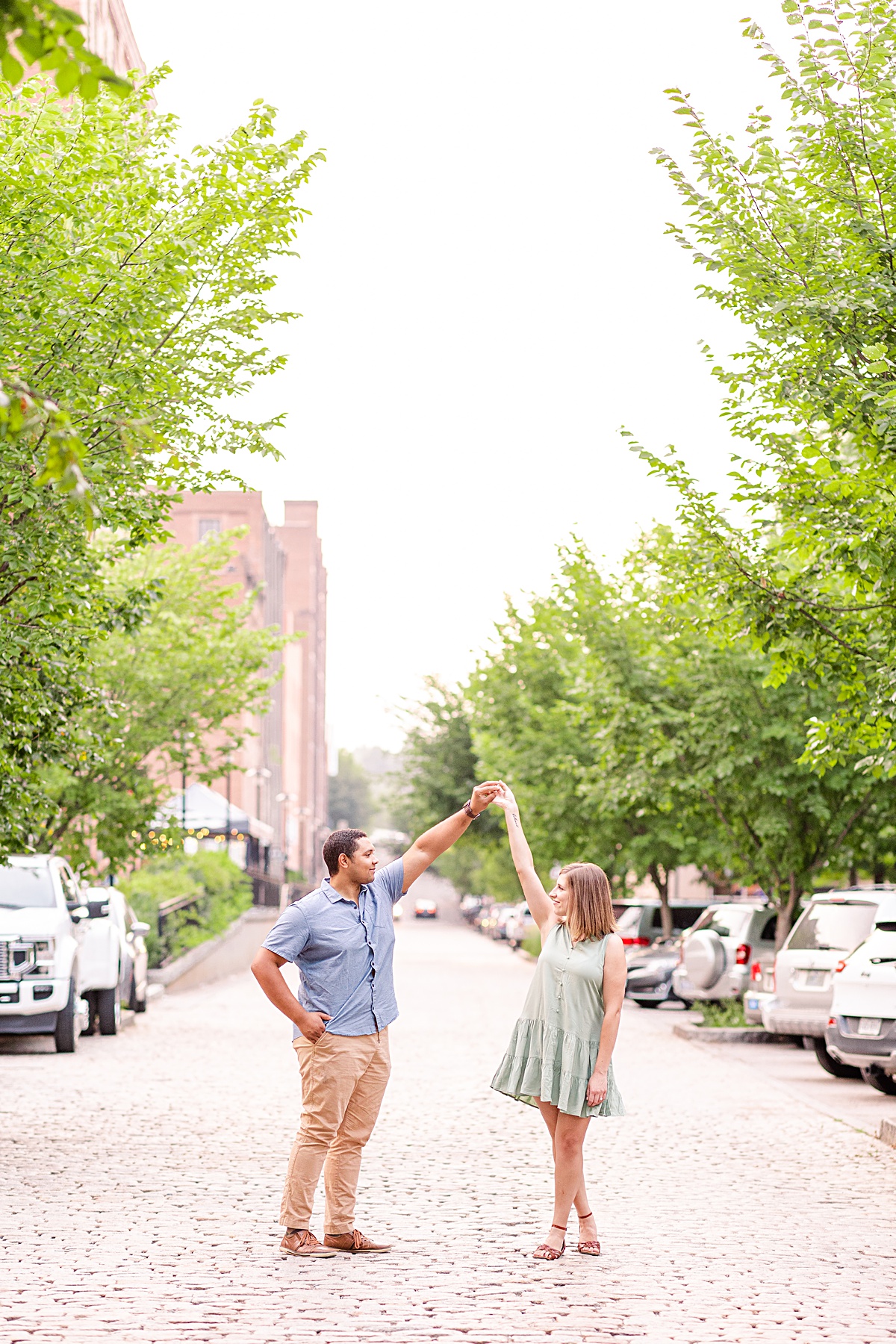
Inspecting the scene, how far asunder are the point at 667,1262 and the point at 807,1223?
4.89 feet

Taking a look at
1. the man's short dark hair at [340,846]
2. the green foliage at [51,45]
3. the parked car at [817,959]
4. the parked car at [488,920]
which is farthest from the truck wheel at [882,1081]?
the parked car at [488,920]

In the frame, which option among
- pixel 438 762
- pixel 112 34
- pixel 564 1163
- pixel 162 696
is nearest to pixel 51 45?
pixel 564 1163

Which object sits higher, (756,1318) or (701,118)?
(701,118)

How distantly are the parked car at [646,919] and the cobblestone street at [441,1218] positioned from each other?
1292 centimetres

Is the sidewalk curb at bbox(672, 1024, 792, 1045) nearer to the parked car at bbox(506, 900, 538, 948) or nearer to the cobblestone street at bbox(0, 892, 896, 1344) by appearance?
the cobblestone street at bbox(0, 892, 896, 1344)

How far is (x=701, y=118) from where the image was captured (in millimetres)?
11469

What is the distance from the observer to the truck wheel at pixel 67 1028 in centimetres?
1842

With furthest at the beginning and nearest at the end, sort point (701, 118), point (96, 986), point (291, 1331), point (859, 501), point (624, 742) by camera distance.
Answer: point (624, 742) < point (96, 986) < point (701, 118) < point (859, 501) < point (291, 1331)

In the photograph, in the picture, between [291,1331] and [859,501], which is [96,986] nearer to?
[859,501]

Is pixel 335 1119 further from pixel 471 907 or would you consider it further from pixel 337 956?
pixel 471 907

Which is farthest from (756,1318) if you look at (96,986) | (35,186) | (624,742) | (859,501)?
(624,742)

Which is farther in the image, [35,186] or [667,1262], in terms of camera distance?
[35,186]

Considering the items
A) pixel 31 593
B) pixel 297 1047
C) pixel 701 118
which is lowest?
→ pixel 297 1047

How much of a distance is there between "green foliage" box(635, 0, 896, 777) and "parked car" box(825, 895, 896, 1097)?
232 centimetres
